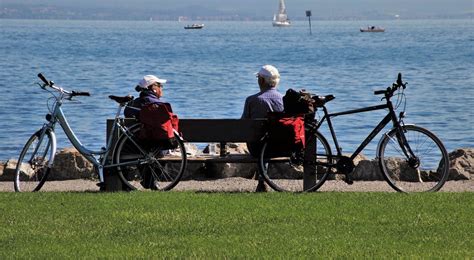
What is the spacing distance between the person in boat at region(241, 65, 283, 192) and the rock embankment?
1695mm

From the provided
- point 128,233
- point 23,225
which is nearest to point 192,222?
point 128,233

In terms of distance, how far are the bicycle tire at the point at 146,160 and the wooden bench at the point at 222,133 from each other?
6.6 inches

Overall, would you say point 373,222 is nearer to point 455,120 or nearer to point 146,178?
point 146,178

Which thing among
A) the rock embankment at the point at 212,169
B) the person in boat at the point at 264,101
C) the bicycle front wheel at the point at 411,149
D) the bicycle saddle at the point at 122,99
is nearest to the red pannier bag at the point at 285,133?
the person in boat at the point at 264,101

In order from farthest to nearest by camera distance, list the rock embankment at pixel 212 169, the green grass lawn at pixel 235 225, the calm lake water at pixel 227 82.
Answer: the calm lake water at pixel 227 82, the rock embankment at pixel 212 169, the green grass lawn at pixel 235 225

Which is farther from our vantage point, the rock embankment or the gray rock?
the gray rock

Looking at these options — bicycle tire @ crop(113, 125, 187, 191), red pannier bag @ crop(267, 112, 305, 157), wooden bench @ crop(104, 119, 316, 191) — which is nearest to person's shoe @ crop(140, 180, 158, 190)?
bicycle tire @ crop(113, 125, 187, 191)

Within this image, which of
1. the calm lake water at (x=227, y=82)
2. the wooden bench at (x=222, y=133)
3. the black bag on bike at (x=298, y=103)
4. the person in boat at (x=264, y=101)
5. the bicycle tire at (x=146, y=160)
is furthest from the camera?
the calm lake water at (x=227, y=82)

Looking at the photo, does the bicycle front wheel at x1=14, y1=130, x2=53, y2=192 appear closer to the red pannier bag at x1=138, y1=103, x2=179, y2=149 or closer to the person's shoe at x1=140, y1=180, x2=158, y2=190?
the person's shoe at x1=140, y1=180, x2=158, y2=190

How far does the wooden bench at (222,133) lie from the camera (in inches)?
450

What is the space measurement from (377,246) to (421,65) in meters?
58.8

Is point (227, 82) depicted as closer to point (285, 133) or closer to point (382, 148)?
point (382, 148)

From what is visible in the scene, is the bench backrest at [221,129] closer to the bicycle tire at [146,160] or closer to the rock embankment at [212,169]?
the bicycle tire at [146,160]

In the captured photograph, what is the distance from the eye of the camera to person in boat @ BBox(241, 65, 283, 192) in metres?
11.6
